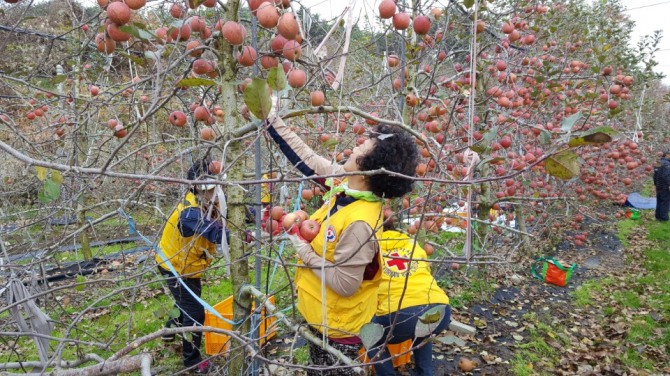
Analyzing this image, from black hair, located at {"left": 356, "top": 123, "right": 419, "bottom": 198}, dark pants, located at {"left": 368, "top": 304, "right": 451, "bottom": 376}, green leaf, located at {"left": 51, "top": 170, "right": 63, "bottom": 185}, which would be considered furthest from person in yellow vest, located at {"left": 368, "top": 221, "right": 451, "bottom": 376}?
green leaf, located at {"left": 51, "top": 170, "right": 63, "bottom": 185}

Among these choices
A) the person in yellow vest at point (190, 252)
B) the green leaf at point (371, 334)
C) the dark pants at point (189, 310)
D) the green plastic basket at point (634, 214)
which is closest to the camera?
the green leaf at point (371, 334)

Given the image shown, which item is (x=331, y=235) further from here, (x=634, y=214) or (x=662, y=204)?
(x=662, y=204)

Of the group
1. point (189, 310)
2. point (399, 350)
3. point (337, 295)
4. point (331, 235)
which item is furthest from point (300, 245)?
point (189, 310)

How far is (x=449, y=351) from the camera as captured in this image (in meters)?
3.52

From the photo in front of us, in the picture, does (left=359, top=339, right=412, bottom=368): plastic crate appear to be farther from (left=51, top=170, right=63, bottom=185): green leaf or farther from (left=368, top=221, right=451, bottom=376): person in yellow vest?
(left=51, top=170, right=63, bottom=185): green leaf

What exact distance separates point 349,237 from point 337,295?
12.1 inches

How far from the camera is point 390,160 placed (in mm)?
1808

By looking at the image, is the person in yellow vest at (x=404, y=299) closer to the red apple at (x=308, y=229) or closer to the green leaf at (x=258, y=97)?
the red apple at (x=308, y=229)

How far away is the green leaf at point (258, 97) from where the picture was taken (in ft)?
3.37

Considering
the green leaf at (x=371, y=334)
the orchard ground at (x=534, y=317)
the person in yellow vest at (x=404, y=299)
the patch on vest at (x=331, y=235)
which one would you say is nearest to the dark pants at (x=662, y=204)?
the orchard ground at (x=534, y=317)

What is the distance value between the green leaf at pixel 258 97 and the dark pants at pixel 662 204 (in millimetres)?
10219

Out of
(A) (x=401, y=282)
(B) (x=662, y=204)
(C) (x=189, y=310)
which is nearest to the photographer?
(A) (x=401, y=282)

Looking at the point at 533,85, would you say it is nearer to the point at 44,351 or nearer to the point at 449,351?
the point at 449,351

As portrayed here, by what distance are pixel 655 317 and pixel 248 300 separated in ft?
14.9
